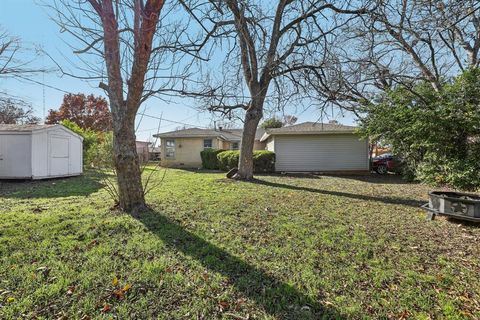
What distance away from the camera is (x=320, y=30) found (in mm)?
8094

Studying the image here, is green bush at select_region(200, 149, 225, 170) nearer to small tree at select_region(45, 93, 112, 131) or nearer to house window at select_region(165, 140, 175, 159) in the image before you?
house window at select_region(165, 140, 175, 159)

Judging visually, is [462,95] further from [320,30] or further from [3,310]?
[3,310]

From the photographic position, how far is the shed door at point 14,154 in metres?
10.4

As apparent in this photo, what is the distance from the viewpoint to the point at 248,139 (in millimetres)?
10625

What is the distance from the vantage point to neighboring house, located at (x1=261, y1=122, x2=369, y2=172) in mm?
15672

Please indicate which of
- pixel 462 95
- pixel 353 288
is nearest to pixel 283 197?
pixel 353 288

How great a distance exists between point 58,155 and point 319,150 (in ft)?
44.6

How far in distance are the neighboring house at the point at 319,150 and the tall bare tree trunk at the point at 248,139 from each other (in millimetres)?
5569

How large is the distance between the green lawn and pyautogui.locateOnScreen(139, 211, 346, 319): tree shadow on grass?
0.01 m

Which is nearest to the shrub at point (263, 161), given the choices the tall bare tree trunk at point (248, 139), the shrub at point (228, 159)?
the shrub at point (228, 159)

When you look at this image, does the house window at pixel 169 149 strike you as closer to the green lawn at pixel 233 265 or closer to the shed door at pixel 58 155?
the shed door at pixel 58 155

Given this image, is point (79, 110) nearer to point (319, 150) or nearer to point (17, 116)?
point (17, 116)

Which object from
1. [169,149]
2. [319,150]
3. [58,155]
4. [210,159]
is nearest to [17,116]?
[169,149]

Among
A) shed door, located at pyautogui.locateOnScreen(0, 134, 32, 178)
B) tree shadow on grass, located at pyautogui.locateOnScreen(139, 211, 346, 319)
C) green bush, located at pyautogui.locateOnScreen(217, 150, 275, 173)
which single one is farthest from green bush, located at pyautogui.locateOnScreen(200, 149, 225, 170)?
tree shadow on grass, located at pyautogui.locateOnScreen(139, 211, 346, 319)
